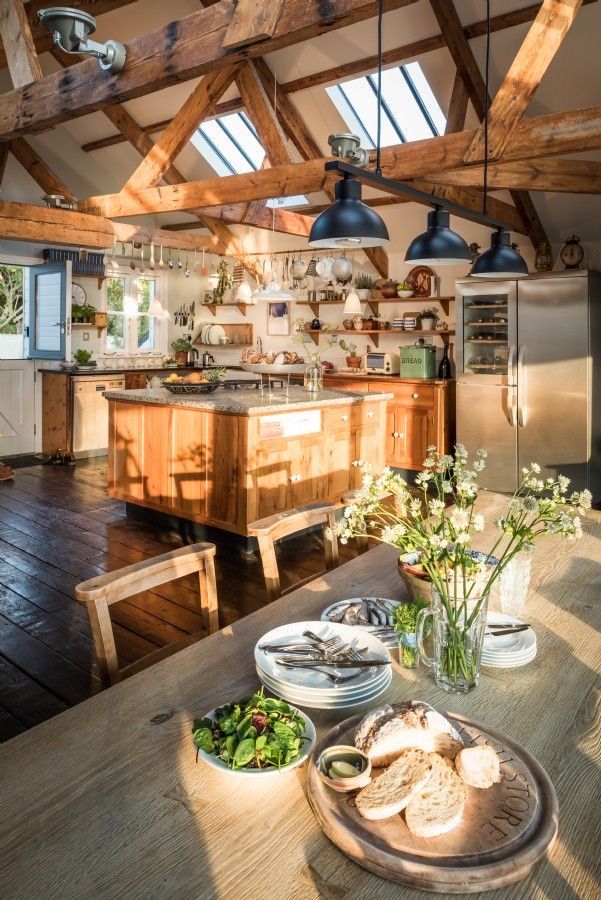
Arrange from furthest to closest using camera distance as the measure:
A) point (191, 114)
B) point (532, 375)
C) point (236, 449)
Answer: point (532, 375), point (191, 114), point (236, 449)

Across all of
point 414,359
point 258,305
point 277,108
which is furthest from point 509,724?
point 258,305

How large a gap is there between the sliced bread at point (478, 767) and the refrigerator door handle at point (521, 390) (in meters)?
5.45

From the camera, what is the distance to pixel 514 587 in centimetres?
157

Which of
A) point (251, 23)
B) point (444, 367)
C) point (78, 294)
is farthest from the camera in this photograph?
point (78, 294)

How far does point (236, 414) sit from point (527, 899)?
12.0 feet

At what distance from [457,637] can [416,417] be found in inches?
223

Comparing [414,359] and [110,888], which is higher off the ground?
[414,359]

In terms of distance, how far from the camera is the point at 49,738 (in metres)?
1.10

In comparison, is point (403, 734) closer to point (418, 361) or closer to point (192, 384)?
point (192, 384)

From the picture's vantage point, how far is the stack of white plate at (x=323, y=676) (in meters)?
1.20

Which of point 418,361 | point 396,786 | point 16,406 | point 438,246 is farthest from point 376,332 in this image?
point 396,786

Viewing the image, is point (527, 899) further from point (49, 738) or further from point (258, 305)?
point (258, 305)

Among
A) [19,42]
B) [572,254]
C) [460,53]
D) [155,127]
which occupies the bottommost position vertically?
[572,254]

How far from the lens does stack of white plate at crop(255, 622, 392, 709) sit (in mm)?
1196
